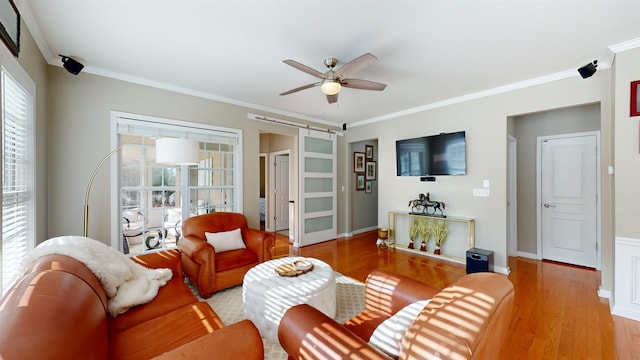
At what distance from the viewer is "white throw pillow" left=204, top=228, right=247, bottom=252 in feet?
10.0

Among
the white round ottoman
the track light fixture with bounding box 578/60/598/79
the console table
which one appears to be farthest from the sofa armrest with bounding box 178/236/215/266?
the track light fixture with bounding box 578/60/598/79

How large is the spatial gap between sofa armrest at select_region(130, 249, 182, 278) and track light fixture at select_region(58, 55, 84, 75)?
2.08 metres

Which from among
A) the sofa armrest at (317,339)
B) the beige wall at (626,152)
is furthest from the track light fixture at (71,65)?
the beige wall at (626,152)

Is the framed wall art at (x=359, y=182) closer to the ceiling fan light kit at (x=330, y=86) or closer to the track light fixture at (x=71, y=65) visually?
the ceiling fan light kit at (x=330, y=86)

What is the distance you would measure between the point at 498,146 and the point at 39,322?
14.8 feet

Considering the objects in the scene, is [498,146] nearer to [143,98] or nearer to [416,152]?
[416,152]

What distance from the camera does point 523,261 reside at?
3.94 m

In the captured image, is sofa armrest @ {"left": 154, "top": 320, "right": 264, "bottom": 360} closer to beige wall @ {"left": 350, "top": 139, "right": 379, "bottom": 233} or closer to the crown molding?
the crown molding

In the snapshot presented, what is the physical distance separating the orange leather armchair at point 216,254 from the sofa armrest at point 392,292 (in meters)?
1.69

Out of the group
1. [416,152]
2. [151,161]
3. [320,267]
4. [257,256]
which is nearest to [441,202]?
[416,152]

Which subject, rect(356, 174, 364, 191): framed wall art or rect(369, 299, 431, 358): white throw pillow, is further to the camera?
rect(356, 174, 364, 191): framed wall art

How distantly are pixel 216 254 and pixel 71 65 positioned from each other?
2499 millimetres

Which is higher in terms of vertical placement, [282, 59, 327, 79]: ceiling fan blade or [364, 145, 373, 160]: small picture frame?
[282, 59, 327, 79]: ceiling fan blade

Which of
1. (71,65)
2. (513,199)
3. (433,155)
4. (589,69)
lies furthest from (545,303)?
(71,65)
